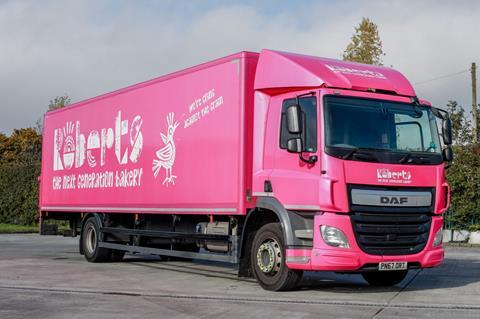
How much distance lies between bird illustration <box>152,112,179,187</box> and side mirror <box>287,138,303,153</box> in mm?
3366

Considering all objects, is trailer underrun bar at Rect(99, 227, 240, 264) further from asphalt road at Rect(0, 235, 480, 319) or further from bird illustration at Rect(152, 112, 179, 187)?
bird illustration at Rect(152, 112, 179, 187)

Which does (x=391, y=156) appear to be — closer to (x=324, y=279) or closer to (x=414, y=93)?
(x=414, y=93)

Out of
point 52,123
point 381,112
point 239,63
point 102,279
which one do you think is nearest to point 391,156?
point 381,112

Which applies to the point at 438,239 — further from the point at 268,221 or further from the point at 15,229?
the point at 15,229

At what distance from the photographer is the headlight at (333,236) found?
9867mm

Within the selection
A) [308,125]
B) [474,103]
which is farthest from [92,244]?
[474,103]

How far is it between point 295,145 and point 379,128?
1277mm

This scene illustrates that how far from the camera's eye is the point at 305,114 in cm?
1028

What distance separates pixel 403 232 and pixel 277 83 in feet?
9.26

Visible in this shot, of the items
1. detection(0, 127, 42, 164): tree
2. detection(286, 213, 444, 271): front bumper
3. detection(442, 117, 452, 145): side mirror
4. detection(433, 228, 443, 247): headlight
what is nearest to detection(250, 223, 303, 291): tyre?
detection(286, 213, 444, 271): front bumper

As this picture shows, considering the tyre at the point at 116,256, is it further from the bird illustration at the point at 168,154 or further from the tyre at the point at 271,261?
the tyre at the point at 271,261

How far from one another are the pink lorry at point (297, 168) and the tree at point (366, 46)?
56.8 ft

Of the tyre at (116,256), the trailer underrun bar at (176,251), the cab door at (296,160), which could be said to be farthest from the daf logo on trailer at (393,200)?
the tyre at (116,256)

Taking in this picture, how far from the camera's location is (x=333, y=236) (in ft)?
32.4
